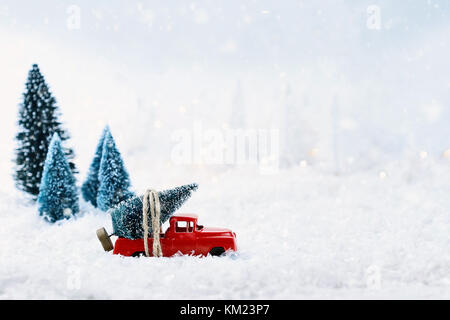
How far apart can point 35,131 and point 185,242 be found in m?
8.65

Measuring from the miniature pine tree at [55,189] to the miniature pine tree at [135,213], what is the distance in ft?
16.9

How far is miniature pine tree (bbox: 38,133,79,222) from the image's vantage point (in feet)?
37.6

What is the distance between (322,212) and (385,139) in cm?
1382

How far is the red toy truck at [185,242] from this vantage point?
282 inches

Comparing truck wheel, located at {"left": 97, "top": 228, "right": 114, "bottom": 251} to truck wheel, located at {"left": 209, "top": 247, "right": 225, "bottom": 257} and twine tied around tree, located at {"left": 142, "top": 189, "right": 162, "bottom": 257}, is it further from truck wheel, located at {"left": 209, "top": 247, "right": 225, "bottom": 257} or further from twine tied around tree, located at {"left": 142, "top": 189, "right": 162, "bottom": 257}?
truck wheel, located at {"left": 209, "top": 247, "right": 225, "bottom": 257}

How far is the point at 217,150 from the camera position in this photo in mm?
22359

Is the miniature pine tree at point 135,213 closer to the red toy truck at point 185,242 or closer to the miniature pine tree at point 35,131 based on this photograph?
the red toy truck at point 185,242

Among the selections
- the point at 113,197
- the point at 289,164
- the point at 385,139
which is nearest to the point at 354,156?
the point at 385,139

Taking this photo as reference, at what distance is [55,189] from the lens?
37.9 ft

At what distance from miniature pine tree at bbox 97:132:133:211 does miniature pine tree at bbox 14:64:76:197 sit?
224 cm

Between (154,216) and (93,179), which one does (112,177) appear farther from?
(154,216)

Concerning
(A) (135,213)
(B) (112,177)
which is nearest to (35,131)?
(B) (112,177)

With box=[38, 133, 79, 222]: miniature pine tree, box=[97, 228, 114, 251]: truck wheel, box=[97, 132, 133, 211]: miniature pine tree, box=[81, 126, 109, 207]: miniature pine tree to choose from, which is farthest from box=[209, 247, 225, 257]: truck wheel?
box=[81, 126, 109, 207]: miniature pine tree

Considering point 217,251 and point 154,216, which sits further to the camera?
point 217,251
